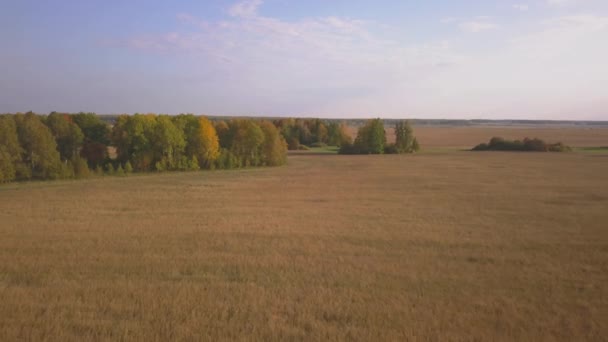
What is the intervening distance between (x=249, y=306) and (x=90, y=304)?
4122 mm

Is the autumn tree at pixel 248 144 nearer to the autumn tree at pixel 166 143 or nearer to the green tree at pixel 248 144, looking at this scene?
the green tree at pixel 248 144

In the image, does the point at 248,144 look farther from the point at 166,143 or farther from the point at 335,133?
the point at 335,133

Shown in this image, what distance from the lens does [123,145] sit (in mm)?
56062

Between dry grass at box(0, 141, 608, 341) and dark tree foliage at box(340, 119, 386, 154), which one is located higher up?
dark tree foliage at box(340, 119, 386, 154)

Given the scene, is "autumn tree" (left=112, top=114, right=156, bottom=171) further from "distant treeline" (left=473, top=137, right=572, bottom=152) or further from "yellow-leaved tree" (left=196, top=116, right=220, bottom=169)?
"distant treeline" (left=473, top=137, right=572, bottom=152)

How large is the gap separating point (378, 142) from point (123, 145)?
55.1 metres

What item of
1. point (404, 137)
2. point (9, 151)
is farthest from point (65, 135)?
point (404, 137)

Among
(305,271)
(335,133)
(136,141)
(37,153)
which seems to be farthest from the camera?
(335,133)

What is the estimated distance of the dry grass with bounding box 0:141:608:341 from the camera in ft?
31.6

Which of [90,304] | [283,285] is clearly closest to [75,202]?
[90,304]

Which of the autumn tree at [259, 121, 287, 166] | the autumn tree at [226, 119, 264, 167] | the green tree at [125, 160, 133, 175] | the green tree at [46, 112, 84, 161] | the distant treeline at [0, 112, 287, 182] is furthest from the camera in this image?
the autumn tree at [259, 121, 287, 166]

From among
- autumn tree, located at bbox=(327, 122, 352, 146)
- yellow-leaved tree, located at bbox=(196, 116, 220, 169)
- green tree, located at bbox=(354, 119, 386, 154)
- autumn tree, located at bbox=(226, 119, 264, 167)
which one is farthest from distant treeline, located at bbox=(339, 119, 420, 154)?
yellow-leaved tree, located at bbox=(196, 116, 220, 169)

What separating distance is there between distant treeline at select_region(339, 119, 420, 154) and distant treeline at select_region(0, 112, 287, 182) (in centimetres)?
2970

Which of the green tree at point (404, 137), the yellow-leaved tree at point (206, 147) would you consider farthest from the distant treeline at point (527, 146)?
the yellow-leaved tree at point (206, 147)
